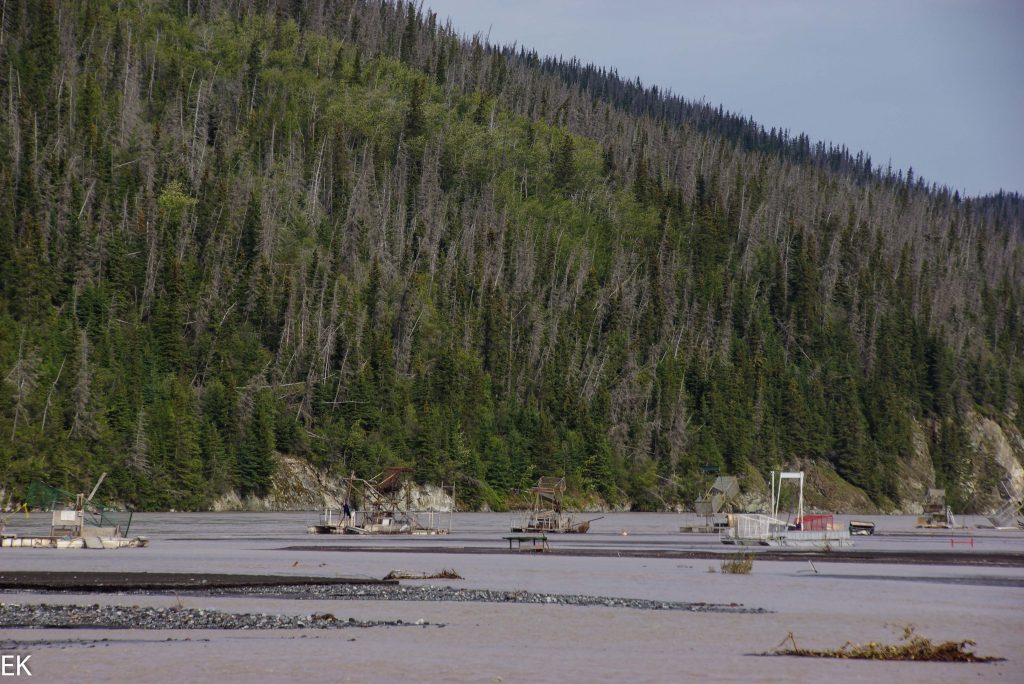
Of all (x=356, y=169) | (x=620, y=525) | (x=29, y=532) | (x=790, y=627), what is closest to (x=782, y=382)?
(x=356, y=169)

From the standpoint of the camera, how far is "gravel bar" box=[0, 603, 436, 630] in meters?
31.0

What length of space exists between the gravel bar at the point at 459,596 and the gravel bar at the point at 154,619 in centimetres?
598

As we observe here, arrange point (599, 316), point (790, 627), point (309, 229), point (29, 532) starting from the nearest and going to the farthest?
point (790, 627)
point (29, 532)
point (309, 229)
point (599, 316)

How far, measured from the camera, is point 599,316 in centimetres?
18850

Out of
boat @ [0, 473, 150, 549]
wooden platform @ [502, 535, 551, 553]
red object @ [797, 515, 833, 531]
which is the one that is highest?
red object @ [797, 515, 833, 531]

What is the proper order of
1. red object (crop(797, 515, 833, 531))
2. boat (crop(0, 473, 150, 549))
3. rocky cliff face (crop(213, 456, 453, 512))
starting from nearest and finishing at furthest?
1. boat (crop(0, 473, 150, 549))
2. red object (crop(797, 515, 833, 531))
3. rocky cliff face (crop(213, 456, 453, 512))

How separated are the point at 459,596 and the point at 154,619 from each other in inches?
464

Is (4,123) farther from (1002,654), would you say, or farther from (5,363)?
(1002,654)

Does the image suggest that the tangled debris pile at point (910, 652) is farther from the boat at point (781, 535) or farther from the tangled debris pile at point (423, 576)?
the boat at point (781, 535)

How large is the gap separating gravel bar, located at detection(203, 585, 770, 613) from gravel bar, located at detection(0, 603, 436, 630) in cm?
598

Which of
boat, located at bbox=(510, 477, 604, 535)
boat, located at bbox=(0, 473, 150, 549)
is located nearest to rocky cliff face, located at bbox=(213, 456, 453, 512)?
boat, located at bbox=(510, 477, 604, 535)

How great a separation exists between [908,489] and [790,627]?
163771 mm

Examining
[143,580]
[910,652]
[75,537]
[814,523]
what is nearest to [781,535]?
[814,523]

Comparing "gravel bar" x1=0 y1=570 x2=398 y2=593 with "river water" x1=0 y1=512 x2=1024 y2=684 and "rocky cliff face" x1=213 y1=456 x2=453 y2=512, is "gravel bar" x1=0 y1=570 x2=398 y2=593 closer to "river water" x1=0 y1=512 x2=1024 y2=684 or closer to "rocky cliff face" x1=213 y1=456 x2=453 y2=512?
"river water" x1=0 y1=512 x2=1024 y2=684
